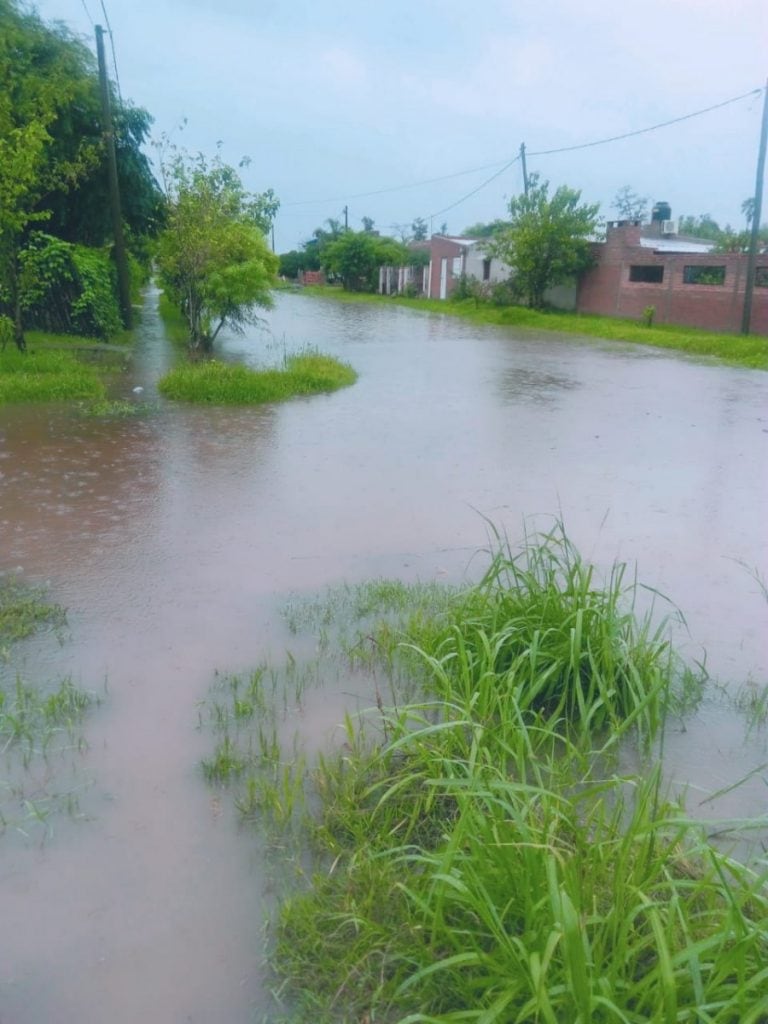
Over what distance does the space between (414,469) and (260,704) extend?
14.8 ft

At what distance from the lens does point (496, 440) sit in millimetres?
9398

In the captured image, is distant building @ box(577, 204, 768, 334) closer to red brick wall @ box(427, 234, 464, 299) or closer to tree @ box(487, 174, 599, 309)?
tree @ box(487, 174, 599, 309)

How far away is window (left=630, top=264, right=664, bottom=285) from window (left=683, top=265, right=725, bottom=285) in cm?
167

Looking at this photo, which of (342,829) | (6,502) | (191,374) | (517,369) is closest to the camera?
(342,829)

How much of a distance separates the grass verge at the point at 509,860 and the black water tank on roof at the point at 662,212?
3809 cm

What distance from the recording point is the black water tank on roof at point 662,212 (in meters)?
37.8

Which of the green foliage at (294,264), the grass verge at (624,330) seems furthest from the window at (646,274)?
the green foliage at (294,264)

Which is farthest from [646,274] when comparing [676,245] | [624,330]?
[676,245]

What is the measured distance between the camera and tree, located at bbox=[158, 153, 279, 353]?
46.1 feet

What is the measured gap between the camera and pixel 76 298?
54.7ft

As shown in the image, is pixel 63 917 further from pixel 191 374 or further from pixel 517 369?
pixel 517 369

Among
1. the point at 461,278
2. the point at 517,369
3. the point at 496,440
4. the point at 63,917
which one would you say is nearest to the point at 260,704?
the point at 63,917

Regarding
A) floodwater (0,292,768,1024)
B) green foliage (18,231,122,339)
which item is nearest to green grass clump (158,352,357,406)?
floodwater (0,292,768,1024)

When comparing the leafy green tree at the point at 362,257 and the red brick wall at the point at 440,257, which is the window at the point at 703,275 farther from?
the leafy green tree at the point at 362,257
